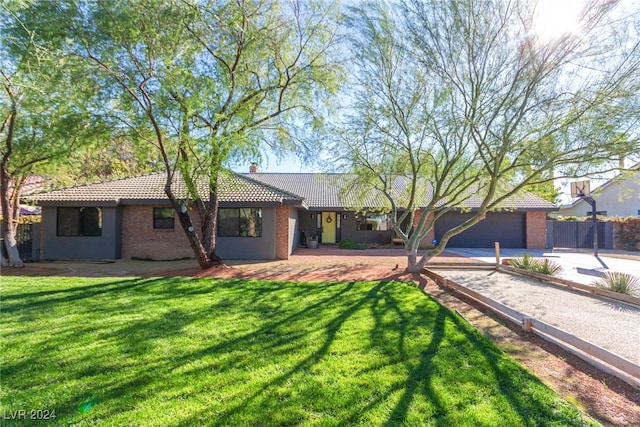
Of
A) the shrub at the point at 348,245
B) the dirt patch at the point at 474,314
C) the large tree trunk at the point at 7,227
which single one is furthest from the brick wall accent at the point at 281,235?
the large tree trunk at the point at 7,227

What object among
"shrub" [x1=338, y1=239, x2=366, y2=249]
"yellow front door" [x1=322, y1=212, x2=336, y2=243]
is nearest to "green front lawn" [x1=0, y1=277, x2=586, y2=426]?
"shrub" [x1=338, y1=239, x2=366, y2=249]

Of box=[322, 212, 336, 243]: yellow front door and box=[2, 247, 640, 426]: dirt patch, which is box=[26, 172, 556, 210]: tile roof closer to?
box=[2, 247, 640, 426]: dirt patch

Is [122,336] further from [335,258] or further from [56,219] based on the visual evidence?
[56,219]

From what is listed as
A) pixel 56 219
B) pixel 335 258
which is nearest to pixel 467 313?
pixel 335 258

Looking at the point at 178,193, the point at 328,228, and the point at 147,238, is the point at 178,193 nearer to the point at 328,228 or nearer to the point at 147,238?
the point at 147,238

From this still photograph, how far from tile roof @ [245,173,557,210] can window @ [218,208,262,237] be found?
336cm

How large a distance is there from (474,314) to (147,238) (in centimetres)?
1377

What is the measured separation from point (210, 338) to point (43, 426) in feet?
7.03

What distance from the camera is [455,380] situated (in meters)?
3.53

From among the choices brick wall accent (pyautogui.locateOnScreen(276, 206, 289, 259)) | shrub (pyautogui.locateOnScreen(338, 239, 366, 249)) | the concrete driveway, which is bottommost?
the concrete driveway

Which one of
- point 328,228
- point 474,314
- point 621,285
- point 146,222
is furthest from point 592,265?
point 146,222

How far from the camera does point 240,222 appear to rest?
1448 cm

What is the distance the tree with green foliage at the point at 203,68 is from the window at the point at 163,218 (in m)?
4.16

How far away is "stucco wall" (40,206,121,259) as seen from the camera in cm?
1405
